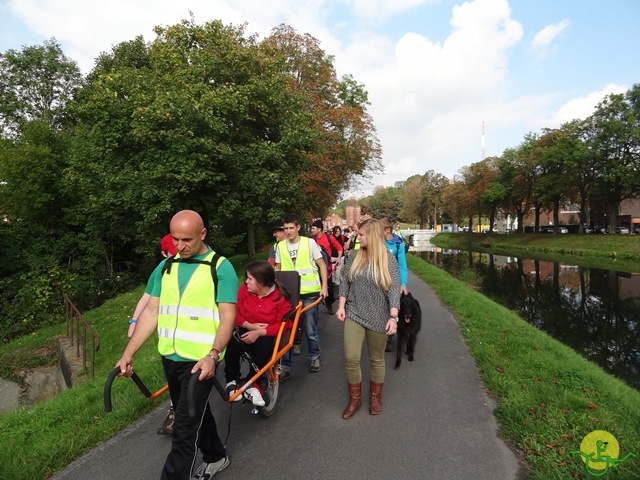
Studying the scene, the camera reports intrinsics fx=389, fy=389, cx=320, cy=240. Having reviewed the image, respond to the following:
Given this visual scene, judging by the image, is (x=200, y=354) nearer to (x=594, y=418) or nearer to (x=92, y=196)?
(x=594, y=418)

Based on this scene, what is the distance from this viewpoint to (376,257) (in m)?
3.78

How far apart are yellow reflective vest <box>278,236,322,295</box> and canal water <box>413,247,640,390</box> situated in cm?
611

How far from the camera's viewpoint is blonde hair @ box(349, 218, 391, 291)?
12.3 feet

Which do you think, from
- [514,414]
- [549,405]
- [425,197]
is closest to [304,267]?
[514,414]

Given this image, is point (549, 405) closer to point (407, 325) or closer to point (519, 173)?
point (407, 325)

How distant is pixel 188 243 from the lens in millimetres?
2496

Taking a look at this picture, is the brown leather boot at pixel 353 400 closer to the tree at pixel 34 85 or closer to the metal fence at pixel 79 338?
the metal fence at pixel 79 338

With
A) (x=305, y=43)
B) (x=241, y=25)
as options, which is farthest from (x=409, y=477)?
(x=305, y=43)

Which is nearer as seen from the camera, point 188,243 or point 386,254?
point 188,243

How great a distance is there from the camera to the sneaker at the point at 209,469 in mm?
2840

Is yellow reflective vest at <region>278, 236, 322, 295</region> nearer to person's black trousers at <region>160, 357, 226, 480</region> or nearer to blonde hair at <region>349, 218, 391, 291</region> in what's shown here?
blonde hair at <region>349, 218, 391, 291</region>

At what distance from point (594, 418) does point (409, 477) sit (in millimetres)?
2053

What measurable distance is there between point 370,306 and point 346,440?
1187mm

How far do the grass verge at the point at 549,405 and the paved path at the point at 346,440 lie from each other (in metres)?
0.20
